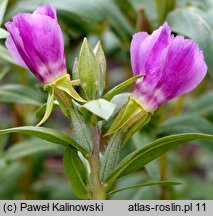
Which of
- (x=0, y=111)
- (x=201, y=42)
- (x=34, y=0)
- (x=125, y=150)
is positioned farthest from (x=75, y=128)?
(x=0, y=111)

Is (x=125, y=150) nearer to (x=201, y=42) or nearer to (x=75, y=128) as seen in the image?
(x=201, y=42)

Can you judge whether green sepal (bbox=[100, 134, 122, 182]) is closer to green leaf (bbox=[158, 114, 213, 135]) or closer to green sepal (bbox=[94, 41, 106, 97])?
green sepal (bbox=[94, 41, 106, 97])

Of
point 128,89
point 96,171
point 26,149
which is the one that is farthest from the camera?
point 128,89

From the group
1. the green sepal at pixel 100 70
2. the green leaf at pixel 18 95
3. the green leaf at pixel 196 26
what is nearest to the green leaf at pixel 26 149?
the green leaf at pixel 18 95

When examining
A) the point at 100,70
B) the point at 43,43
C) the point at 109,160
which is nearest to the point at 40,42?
the point at 43,43

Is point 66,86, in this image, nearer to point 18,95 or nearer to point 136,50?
point 136,50

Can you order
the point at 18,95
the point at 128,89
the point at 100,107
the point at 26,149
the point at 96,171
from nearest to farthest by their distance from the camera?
the point at 100,107 → the point at 96,171 → the point at 18,95 → the point at 26,149 → the point at 128,89

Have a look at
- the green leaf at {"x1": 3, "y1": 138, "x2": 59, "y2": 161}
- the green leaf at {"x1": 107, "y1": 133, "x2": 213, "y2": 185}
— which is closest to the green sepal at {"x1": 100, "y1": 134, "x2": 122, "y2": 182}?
the green leaf at {"x1": 107, "y1": 133, "x2": 213, "y2": 185}
